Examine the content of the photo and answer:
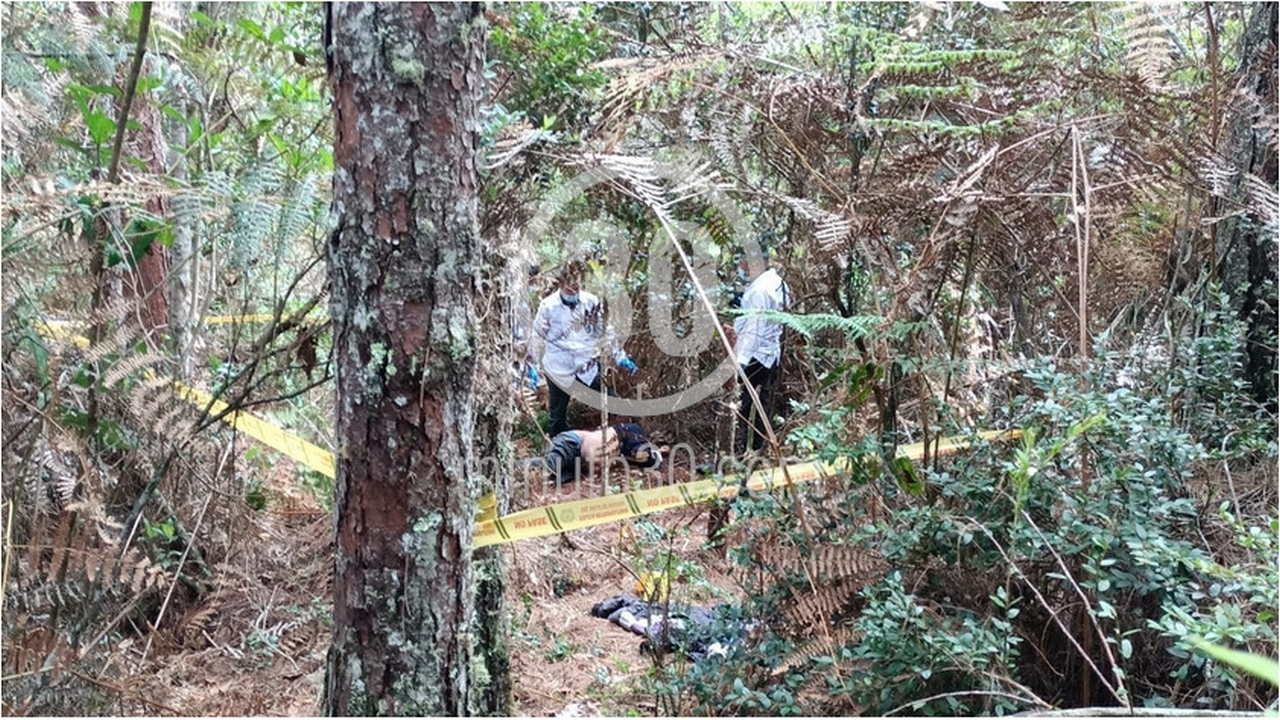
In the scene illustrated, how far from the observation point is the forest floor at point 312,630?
3021 millimetres

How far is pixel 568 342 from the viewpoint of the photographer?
616 centimetres

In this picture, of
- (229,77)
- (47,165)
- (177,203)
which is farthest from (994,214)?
(47,165)

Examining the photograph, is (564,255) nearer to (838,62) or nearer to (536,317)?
(536,317)

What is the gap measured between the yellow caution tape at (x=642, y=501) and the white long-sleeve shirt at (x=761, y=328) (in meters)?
1.80

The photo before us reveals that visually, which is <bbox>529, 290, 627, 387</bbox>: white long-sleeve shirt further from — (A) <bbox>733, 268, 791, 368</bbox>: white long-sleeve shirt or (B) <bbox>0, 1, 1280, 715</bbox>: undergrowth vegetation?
(B) <bbox>0, 1, 1280, 715</bbox>: undergrowth vegetation

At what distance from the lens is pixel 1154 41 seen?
2.76 m

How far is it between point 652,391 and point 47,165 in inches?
164

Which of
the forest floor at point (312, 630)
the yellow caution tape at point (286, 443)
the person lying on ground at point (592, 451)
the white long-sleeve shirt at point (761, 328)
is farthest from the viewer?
the person lying on ground at point (592, 451)

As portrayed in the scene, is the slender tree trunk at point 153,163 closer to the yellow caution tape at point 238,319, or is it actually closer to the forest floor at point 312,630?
the yellow caution tape at point 238,319

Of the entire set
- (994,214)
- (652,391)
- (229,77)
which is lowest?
(652,391)

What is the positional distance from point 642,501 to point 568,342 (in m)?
2.95
